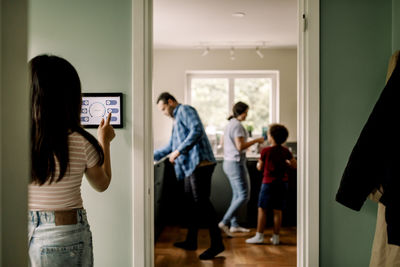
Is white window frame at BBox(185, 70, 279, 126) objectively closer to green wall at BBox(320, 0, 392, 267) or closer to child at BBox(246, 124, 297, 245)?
child at BBox(246, 124, 297, 245)

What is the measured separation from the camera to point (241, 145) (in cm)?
351

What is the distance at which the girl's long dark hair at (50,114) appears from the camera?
1.08 metres

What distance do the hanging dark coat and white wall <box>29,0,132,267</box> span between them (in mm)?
1174

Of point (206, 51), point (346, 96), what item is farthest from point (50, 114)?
point (206, 51)

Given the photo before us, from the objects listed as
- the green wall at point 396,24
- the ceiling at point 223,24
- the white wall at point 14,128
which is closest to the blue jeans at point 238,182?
the ceiling at point 223,24

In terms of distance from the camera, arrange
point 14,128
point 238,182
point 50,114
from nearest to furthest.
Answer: point 14,128, point 50,114, point 238,182

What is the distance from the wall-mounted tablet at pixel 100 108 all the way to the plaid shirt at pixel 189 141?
1092 millimetres

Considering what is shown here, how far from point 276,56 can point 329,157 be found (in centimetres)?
A: 357

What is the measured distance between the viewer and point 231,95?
5.28m

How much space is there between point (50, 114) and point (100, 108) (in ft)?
2.53

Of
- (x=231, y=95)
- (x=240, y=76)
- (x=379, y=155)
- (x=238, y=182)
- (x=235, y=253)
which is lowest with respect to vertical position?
(x=235, y=253)

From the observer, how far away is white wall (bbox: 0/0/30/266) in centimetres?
34

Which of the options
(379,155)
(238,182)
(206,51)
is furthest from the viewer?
(206,51)

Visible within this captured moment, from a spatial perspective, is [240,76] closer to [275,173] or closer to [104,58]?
[275,173]
